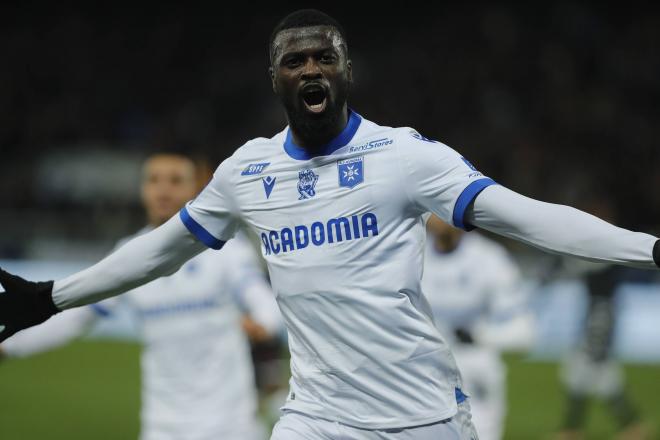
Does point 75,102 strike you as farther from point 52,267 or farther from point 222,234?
point 222,234

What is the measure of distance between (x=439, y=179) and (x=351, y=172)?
0.31 metres

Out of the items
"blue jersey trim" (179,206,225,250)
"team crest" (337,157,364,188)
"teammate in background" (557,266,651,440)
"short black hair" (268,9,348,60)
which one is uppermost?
"short black hair" (268,9,348,60)

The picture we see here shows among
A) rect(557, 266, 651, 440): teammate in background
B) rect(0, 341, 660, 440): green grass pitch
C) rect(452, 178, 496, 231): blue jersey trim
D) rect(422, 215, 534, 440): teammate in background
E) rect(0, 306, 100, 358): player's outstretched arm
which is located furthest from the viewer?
rect(0, 341, 660, 440): green grass pitch

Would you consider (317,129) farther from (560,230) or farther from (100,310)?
(100,310)

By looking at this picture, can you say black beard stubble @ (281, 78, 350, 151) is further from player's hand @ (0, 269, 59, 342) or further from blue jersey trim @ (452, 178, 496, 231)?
player's hand @ (0, 269, 59, 342)

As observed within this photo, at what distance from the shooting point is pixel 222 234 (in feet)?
12.7

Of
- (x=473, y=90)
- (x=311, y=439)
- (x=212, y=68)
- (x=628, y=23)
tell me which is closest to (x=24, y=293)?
(x=311, y=439)

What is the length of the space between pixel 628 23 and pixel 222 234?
18.6 m

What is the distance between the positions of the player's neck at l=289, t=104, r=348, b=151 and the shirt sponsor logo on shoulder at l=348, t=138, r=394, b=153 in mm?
90

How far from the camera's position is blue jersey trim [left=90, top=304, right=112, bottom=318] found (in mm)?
5531

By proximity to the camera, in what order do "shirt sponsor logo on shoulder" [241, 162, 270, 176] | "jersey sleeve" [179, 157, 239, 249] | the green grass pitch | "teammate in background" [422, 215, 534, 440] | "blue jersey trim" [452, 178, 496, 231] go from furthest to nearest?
the green grass pitch
"teammate in background" [422, 215, 534, 440]
"jersey sleeve" [179, 157, 239, 249]
"shirt sponsor logo on shoulder" [241, 162, 270, 176]
"blue jersey trim" [452, 178, 496, 231]

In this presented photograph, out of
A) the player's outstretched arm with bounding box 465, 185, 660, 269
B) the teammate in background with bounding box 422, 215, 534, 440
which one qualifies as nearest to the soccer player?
the player's outstretched arm with bounding box 465, 185, 660, 269

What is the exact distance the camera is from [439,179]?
3.33m

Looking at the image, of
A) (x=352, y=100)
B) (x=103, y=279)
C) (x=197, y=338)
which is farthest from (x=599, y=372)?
(x=352, y=100)
